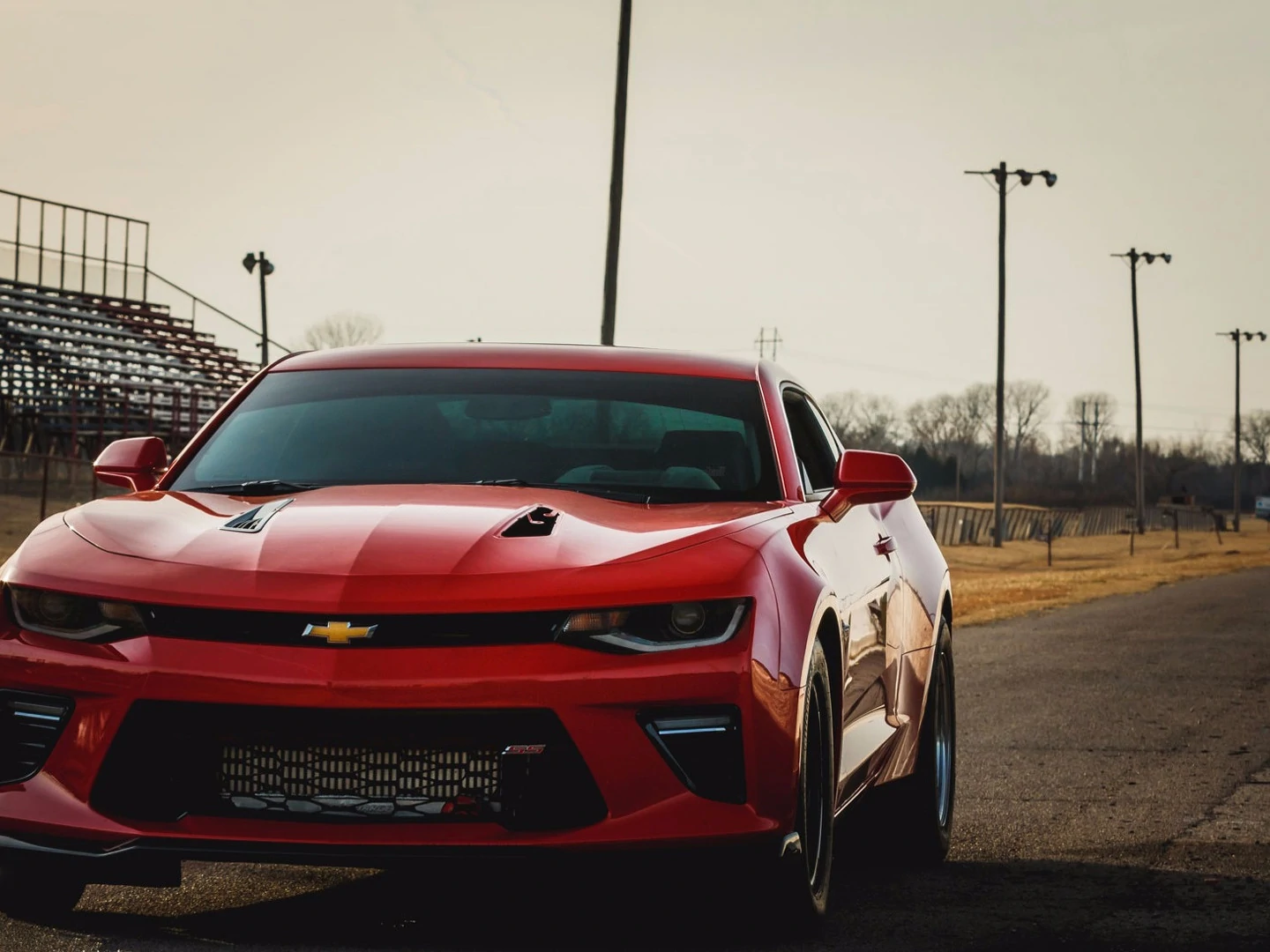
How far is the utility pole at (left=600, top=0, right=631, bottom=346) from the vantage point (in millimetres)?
22812

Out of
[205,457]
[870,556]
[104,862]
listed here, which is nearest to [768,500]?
[870,556]

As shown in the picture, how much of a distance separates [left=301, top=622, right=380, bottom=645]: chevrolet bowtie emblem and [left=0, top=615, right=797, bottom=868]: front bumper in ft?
0.10

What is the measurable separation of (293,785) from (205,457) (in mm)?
1795

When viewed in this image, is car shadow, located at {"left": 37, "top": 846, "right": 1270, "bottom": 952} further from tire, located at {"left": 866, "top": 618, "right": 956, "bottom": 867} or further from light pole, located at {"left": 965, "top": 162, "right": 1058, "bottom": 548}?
light pole, located at {"left": 965, "top": 162, "right": 1058, "bottom": 548}

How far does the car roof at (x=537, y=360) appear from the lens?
5.96 metres

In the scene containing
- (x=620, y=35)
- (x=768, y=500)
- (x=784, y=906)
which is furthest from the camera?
(x=620, y=35)

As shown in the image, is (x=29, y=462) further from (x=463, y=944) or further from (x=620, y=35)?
(x=463, y=944)

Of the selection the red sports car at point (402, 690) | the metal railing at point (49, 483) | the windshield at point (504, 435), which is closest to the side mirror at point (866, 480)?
the windshield at point (504, 435)

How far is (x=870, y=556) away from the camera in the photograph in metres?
5.88

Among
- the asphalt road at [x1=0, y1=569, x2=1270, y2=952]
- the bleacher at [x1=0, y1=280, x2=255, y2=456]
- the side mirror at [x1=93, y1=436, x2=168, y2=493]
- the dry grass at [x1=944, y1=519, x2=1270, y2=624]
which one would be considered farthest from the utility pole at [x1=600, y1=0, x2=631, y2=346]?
the bleacher at [x1=0, y1=280, x2=255, y2=456]

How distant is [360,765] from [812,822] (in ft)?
3.96

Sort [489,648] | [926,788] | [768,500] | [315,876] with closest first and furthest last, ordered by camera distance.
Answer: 1. [489,648]
2. [768,500]
3. [315,876]
4. [926,788]

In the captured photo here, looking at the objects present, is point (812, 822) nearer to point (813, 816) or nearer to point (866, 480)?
point (813, 816)

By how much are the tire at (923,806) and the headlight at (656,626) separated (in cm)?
232
